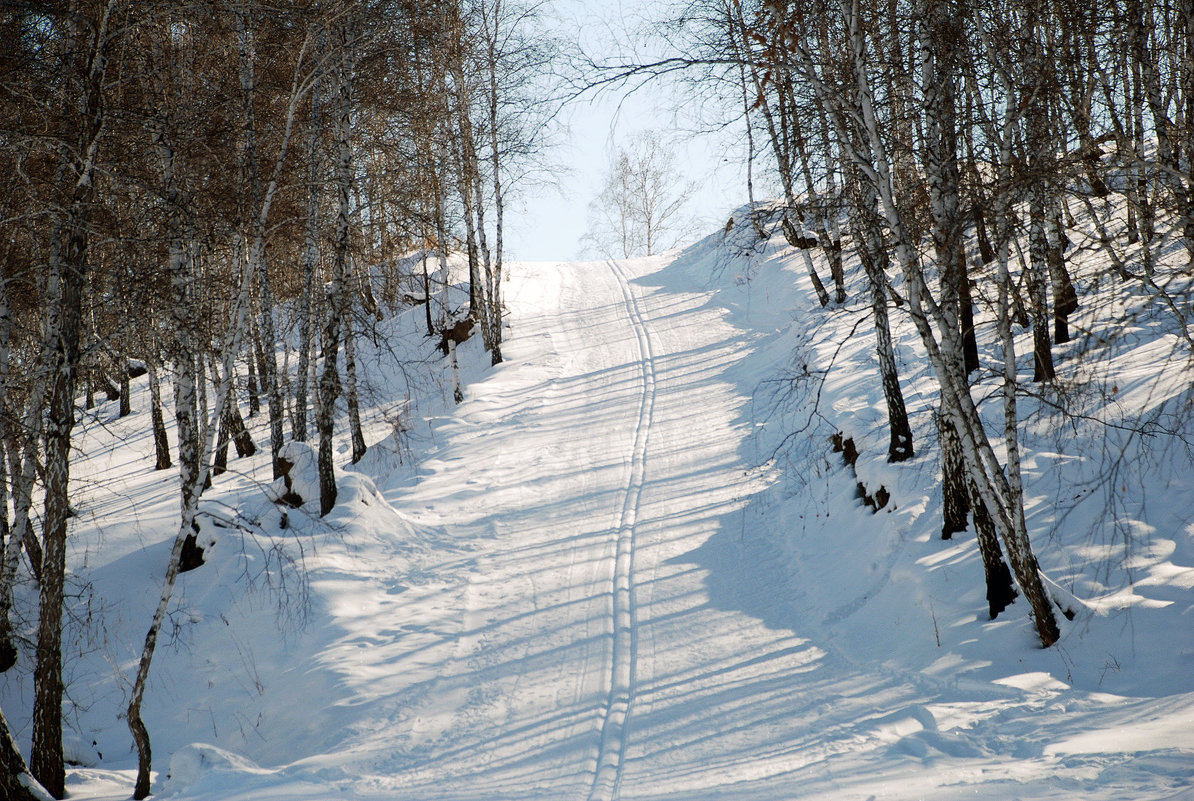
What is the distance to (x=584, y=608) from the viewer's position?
8586 mm

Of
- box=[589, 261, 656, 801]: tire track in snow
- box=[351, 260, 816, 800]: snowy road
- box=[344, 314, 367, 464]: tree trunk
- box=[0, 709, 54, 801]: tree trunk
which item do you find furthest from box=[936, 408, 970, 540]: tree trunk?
box=[344, 314, 367, 464]: tree trunk

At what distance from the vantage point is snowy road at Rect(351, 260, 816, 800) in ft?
19.9

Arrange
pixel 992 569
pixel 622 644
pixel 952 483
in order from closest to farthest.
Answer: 1. pixel 992 569
2. pixel 622 644
3. pixel 952 483

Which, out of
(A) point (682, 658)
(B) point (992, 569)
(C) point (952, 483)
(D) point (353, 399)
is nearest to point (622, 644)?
(A) point (682, 658)

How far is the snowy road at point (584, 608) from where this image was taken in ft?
19.9

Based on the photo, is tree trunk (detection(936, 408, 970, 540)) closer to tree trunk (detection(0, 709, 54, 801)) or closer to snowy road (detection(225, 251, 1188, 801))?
snowy road (detection(225, 251, 1188, 801))

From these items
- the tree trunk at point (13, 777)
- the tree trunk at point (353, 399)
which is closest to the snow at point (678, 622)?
the tree trunk at point (353, 399)

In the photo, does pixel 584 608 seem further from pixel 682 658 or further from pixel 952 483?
pixel 952 483

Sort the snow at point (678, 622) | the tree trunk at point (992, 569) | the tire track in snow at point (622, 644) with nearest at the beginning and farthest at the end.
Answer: the snow at point (678, 622) → the tire track in snow at point (622, 644) → the tree trunk at point (992, 569)

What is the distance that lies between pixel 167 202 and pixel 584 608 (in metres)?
5.93

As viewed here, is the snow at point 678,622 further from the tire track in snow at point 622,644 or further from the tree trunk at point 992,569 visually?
the tree trunk at point 992,569

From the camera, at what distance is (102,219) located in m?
8.62

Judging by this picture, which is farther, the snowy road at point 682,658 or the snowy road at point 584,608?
the snowy road at point 584,608

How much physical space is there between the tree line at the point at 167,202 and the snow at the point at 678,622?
108 centimetres
